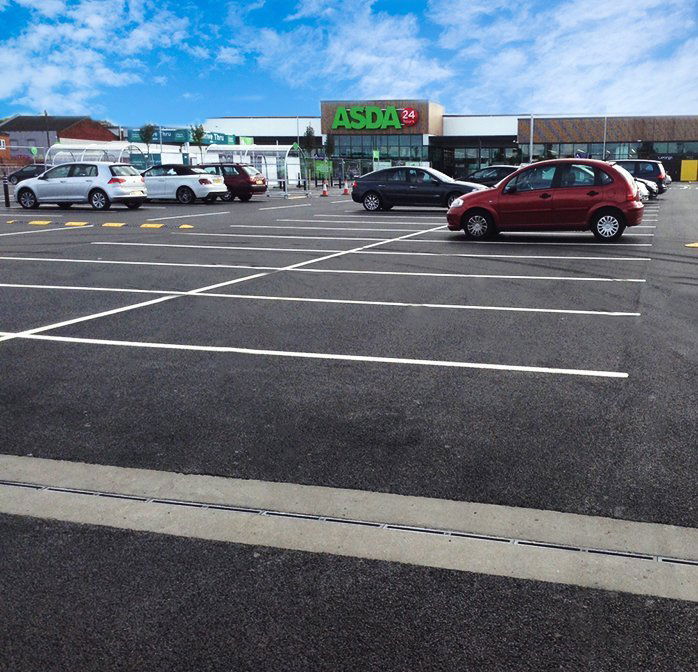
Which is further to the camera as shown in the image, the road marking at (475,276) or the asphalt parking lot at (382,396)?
the road marking at (475,276)

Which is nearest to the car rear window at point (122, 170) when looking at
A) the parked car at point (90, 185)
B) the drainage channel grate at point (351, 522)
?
the parked car at point (90, 185)

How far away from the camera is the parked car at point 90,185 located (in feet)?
84.2

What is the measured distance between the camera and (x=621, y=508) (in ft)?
11.7

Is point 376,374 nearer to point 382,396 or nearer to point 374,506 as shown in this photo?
point 382,396

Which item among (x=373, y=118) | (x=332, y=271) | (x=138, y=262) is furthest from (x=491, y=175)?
(x=373, y=118)

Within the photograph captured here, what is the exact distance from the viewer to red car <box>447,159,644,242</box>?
1502 cm

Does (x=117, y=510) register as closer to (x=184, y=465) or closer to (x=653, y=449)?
(x=184, y=465)

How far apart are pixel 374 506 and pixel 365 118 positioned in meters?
77.2

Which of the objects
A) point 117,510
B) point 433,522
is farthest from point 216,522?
point 433,522

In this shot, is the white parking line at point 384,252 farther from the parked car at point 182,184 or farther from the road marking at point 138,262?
the parked car at point 182,184

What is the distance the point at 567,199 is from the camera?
15.1 meters

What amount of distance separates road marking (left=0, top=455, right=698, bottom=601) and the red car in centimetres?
1252

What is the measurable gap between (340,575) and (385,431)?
159 centimetres

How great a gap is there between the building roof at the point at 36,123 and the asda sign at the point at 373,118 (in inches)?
1277
